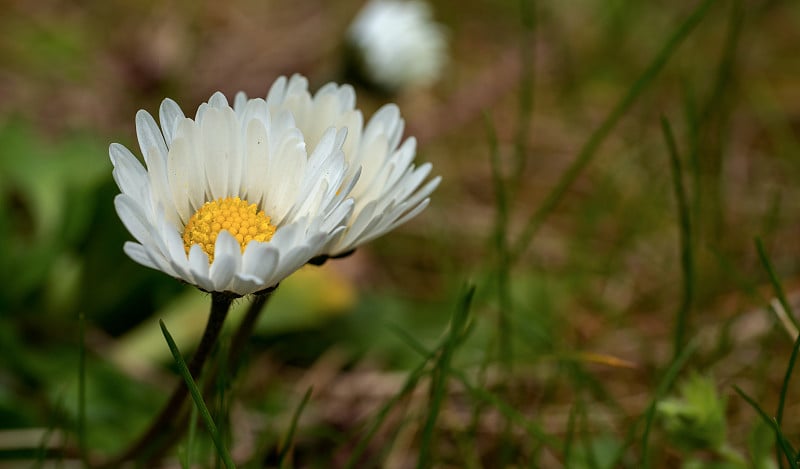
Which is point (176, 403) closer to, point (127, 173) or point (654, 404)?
point (127, 173)

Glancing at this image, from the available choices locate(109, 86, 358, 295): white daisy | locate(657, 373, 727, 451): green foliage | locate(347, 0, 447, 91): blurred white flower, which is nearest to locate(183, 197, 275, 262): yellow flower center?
locate(109, 86, 358, 295): white daisy

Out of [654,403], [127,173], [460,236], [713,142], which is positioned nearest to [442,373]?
[654,403]

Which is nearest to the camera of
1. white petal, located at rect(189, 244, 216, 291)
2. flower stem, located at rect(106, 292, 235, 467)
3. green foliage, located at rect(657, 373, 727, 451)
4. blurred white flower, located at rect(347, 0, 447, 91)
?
white petal, located at rect(189, 244, 216, 291)

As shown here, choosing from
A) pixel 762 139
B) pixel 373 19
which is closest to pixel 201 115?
pixel 373 19

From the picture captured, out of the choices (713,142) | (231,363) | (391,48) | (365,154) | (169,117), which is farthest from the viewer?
(713,142)

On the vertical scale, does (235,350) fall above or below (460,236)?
above

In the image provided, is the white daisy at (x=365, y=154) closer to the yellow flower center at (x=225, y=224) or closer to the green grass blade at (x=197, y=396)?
the yellow flower center at (x=225, y=224)

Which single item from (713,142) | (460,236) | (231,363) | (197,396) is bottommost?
(713,142)

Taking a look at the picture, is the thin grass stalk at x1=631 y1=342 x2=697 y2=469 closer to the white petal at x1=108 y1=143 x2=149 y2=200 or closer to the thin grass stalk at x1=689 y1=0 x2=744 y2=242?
the thin grass stalk at x1=689 y1=0 x2=744 y2=242
